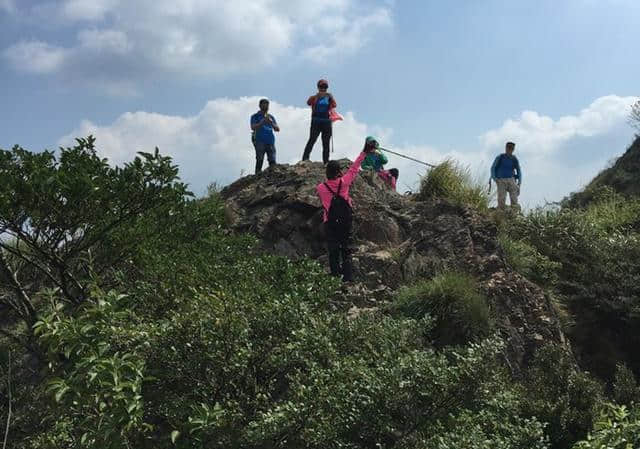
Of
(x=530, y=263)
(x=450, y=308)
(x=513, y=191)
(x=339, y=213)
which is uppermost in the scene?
(x=513, y=191)

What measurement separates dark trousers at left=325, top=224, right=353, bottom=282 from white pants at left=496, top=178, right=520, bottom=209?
5548 millimetres

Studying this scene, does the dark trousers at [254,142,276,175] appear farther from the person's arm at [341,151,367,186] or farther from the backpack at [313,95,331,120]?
the person's arm at [341,151,367,186]

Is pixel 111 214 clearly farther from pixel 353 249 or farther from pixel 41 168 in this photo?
pixel 353 249

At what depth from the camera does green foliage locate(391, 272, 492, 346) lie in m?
8.32

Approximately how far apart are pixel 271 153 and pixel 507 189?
4.87 m

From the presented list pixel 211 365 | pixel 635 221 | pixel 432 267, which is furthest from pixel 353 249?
pixel 635 221

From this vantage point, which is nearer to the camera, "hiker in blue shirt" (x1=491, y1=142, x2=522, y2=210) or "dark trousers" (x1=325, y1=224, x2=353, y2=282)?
"dark trousers" (x1=325, y1=224, x2=353, y2=282)

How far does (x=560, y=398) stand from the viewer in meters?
6.10

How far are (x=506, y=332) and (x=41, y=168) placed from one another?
19.2 feet

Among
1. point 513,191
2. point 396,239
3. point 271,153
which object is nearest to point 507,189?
point 513,191

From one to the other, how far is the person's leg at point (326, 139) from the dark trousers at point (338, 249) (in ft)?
12.2

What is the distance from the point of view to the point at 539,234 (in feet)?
40.3

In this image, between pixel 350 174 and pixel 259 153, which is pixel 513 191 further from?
pixel 350 174

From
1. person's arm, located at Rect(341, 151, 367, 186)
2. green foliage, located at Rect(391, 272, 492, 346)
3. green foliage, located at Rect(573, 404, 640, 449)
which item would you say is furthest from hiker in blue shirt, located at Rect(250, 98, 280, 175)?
green foliage, located at Rect(573, 404, 640, 449)
